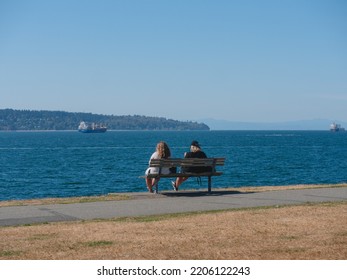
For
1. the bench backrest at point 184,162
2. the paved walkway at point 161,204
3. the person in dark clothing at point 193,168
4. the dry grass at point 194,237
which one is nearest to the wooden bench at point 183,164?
the bench backrest at point 184,162

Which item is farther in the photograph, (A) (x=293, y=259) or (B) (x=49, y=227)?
(B) (x=49, y=227)

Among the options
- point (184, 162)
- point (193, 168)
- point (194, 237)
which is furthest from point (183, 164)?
point (194, 237)

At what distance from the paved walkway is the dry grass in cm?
87

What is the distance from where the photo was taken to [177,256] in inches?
283

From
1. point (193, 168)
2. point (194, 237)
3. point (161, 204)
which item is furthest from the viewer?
point (193, 168)

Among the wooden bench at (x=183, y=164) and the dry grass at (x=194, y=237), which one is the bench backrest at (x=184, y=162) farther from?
the dry grass at (x=194, y=237)

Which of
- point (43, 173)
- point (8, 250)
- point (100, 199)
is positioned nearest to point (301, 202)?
point (100, 199)

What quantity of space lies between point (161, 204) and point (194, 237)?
4168 millimetres

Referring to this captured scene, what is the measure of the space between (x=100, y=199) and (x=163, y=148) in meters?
2.76

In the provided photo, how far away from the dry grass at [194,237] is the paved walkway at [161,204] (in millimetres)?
865

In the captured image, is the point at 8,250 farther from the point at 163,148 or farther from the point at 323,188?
the point at 323,188

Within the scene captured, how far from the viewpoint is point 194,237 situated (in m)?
8.39

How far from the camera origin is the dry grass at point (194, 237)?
734 centimetres

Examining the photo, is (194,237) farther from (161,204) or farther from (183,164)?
(183,164)
